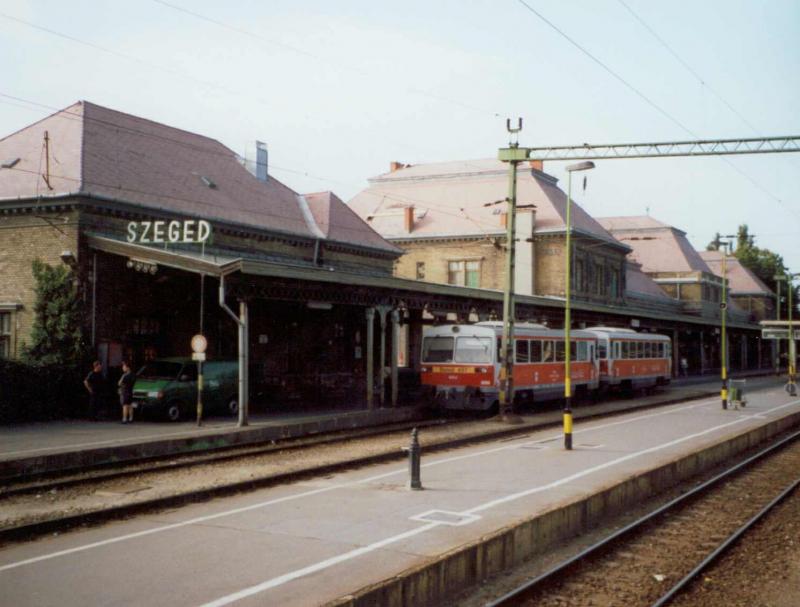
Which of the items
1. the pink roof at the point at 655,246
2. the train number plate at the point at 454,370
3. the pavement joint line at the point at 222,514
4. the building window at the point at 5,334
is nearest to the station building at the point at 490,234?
the pink roof at the point at 655,246

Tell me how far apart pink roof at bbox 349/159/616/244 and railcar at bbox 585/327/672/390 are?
15.1m

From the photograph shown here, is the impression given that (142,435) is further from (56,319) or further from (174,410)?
(56,319)

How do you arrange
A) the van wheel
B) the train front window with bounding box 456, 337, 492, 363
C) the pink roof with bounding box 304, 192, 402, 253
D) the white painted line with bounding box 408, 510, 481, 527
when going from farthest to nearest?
the pink roof with bounding box 304, 192, 402, 253 → the train front window with bounding box 456, 337, 492, 363 → the van wheel → the white painted line with bounding box 408, 510, 481, 527

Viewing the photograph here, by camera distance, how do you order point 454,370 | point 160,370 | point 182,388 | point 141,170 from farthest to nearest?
point 141,170 < point 454,370 < point 160,370 < point 182,388

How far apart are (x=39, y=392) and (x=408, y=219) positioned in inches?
1462

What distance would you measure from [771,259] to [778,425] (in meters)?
87.5

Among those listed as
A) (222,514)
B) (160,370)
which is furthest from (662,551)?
(160,370)

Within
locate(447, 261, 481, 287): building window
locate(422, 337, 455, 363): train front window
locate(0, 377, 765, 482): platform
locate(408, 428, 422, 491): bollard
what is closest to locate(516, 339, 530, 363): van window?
locate(0, 377, 765, 482): platform

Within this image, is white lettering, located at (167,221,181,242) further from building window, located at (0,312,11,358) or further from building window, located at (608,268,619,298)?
building window, located at (608,268,619,298)

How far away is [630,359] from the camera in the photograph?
37.0 meters

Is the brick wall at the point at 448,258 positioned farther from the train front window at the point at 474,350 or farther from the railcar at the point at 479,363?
the train front window at the point at 474,350

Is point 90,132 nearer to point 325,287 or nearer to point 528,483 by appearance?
point 325,287

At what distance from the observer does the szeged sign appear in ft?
78.1

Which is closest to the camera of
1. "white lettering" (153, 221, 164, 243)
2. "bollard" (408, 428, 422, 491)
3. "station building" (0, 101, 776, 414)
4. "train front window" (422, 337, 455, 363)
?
"bollard" (408, 428, 422, 491)
